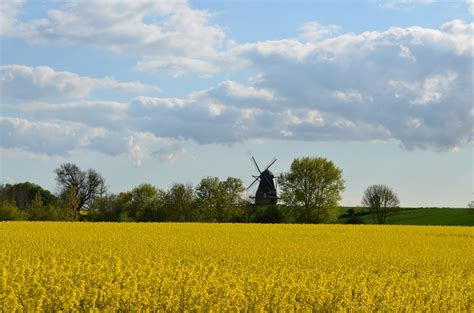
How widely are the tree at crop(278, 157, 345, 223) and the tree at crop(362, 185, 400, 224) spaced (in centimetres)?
1652

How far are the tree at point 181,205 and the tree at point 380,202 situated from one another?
2920cm

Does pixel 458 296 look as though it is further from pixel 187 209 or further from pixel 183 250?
pixel 187 209

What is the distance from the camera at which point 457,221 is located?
8881 cm

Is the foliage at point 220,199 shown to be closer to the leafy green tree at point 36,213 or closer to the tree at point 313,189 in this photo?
the tree at point 313,189

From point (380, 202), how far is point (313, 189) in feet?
70.0

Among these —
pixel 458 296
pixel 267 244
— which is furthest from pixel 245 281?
pixel 267 244

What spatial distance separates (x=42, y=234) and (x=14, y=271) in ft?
60.8

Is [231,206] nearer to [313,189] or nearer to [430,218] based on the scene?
[313,189]

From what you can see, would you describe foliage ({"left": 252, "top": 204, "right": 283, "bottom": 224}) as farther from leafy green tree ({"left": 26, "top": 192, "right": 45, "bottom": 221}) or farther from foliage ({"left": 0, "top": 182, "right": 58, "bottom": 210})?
foliage ({"left": 0, "top": 182, "right": 58, "bottom": 210})

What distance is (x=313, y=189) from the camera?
8375cm

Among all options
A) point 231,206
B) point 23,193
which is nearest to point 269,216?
point 231,206

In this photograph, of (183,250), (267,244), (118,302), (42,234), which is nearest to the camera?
(118,302)

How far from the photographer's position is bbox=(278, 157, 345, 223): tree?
81.9 meters

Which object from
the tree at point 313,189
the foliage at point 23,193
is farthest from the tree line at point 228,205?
the foliage at point 23,193
